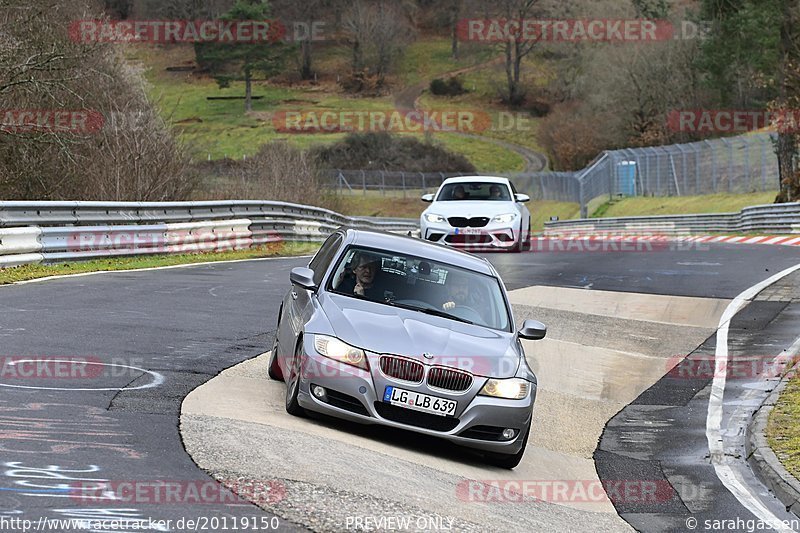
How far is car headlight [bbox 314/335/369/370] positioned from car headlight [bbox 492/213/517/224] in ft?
55.7

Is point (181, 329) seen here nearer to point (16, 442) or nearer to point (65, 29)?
point (16, 442)

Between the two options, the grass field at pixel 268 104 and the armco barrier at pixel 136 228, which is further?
the grass field at pixel 268 104

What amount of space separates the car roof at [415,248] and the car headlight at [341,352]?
5.38ft

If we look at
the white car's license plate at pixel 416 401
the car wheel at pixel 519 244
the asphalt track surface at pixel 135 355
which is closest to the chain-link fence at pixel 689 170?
the car wheel at pixel 519 244

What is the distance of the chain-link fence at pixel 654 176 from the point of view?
2218 inches

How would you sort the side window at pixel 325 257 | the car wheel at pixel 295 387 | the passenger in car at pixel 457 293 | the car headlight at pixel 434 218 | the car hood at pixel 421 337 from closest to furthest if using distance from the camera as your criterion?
the car hood at pixel 421 337, the car wheel at pixel 295 387, the passenger in car at pixel 457 293, the side window at pixel 325 257, the car headlight at pixel 434 218

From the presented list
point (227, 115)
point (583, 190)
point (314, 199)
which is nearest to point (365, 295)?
point (314, 199)

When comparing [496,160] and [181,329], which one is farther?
[496,160]

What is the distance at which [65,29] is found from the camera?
33.4m

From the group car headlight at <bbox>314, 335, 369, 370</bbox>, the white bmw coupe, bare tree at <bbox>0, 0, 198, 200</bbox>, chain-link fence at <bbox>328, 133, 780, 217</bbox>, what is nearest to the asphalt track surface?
car headlight at <bbox>314, 335, 369, 370</bbox>

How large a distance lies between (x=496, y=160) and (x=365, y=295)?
96672mm

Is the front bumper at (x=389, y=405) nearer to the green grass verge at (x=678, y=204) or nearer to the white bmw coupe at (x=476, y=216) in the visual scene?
the white bmw coupe at (x=476, y=216)

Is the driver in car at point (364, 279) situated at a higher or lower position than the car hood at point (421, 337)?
higher

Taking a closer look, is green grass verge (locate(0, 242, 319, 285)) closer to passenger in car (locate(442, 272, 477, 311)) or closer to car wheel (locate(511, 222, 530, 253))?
car wheel (locate(511, 222, 530, 253))
